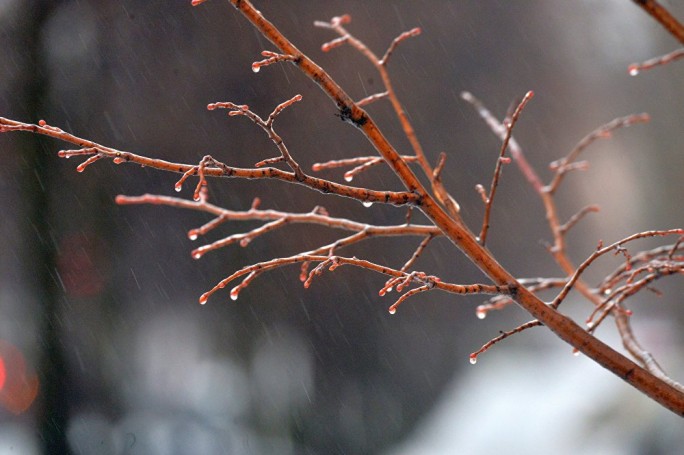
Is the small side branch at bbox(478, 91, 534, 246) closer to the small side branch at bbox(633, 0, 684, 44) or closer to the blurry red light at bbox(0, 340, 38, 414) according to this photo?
the small side branch at bbox(633, 0, 684, 44)

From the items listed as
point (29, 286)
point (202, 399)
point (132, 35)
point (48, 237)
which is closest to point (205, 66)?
point (132, 35)

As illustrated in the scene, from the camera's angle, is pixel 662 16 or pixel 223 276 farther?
pixel 223 276

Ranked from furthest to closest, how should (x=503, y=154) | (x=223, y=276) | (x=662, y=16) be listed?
(x=223, y=276) → (x=503, y=154) → (x=662, y=16)

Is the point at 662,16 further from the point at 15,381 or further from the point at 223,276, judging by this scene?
the point at 15,381

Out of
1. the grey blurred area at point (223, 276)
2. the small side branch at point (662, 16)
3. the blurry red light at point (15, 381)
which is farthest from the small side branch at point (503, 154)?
the blurry red light at point (15, 381)

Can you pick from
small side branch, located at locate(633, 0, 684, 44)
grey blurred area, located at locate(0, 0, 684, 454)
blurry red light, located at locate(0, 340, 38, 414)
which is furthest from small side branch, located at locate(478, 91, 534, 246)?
blurry red light, located at locate(0, 340, 38, 414)

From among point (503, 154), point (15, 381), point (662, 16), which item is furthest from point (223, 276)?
point (662, 16)

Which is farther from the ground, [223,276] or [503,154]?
[503,154]

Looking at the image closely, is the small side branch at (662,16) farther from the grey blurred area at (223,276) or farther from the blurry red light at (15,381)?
the blurry red light at (15,381)
